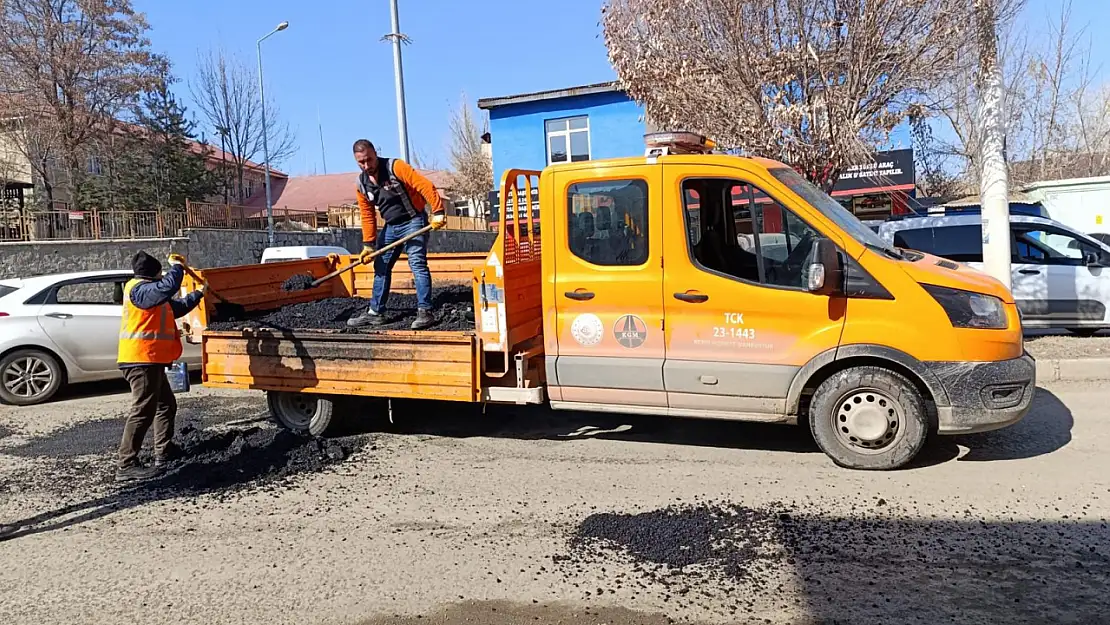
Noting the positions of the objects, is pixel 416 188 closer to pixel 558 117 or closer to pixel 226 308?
pixel 226 308

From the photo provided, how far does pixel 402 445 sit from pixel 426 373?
98cm

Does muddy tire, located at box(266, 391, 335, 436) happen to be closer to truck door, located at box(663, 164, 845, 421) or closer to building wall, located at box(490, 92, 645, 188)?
truck door, located at box(663, 164, 845, 421)

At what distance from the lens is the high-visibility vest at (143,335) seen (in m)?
5.58

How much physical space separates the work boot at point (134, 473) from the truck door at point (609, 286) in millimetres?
3028

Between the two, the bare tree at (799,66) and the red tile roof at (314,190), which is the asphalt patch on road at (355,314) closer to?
the bare tree at (799,66)

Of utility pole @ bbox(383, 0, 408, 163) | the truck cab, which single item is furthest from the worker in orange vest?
utility pole @ bbox(383, 0, 408, 163)

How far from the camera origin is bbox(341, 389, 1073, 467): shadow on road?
5605 mm

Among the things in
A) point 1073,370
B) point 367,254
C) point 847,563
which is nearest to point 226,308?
point 367,254

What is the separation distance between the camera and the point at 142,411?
565cm

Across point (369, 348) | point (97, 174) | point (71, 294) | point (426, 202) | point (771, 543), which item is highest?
point (97, 174)

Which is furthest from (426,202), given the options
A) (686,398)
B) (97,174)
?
(97,174)

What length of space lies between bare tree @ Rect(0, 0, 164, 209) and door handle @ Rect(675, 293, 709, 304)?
22965 mm

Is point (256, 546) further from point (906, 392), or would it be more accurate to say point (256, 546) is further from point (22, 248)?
point (22, 248)

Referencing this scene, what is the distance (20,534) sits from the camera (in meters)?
4.63
